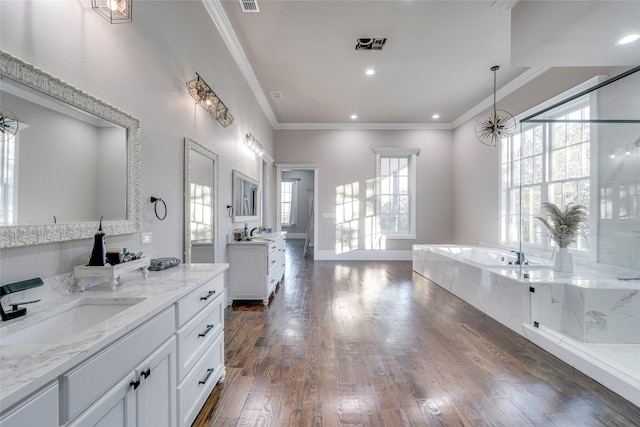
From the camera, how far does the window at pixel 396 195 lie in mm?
6738

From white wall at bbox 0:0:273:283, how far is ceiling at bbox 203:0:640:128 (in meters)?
0.64

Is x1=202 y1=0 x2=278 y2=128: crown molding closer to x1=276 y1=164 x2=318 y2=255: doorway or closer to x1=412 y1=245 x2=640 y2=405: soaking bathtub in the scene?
x1=412 y1=245 x2=640 y2=405: soaking bathtub

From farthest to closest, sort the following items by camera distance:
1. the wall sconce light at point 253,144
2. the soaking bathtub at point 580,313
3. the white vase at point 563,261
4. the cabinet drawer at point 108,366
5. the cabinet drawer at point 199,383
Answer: the wall sconce light at point 253,144, the white vase at point 563,261, the soaking bathtub at point 580,313, the cabinet drawer at point 199,383, the cabinet drawer at point 108,366

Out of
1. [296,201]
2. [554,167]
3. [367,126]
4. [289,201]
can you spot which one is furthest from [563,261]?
[289,201]

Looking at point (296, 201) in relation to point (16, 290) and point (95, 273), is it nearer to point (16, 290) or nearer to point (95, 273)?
point (95, 273)

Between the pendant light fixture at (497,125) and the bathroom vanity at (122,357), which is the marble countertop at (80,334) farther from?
the pendant light fixture at (497,125)

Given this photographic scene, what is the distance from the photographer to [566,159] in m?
3.19

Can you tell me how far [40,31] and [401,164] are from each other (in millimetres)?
6513

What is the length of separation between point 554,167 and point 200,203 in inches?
159

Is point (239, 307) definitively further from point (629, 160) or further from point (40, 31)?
point (629, 160)

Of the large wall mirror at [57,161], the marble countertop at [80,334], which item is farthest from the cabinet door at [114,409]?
the large wall mirror at [57,161]

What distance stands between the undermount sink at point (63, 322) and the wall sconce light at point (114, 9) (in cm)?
143

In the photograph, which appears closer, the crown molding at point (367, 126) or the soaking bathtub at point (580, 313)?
the soaking bathtub at point (580, 313)

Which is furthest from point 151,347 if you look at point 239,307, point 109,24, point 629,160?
point 629,160
